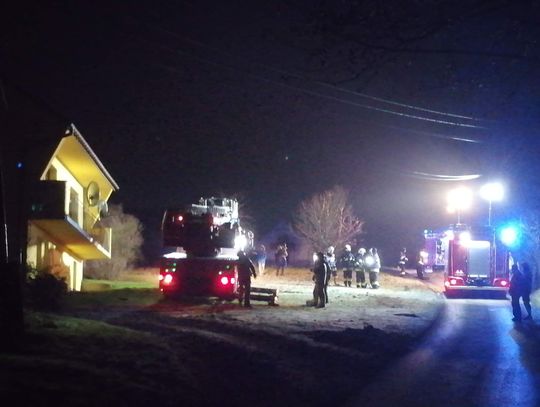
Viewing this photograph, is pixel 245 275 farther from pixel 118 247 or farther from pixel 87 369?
pixel 118 247

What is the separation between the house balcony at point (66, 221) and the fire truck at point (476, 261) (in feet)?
46.3

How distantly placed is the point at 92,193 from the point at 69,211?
5.60 meters

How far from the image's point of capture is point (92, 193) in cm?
2981

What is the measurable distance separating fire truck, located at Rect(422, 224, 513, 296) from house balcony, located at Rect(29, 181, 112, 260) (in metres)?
14.1

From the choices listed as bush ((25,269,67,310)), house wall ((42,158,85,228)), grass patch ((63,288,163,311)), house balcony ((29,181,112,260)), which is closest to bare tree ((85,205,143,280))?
house balcony ((29,181,112,260))

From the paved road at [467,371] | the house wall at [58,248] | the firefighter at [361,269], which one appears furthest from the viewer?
the firefighter at [361,269]

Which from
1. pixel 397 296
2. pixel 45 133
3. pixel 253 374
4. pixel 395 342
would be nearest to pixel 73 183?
pixel 45 133

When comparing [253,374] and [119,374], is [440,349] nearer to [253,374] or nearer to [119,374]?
[253,374]

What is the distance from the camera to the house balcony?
22016 millimetres

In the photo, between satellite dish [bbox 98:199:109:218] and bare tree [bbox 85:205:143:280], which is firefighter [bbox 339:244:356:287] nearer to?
satellite dish [bbox 98:199:109:218]

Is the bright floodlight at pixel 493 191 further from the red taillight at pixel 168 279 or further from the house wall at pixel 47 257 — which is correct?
the house wall at pixel 47 257

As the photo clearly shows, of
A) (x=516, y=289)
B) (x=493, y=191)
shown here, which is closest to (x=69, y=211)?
(x=516, y=289)

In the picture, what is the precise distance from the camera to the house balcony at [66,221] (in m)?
22.0

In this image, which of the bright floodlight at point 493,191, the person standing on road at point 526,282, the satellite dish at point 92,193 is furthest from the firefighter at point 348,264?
the person standing on road at point 526,282
